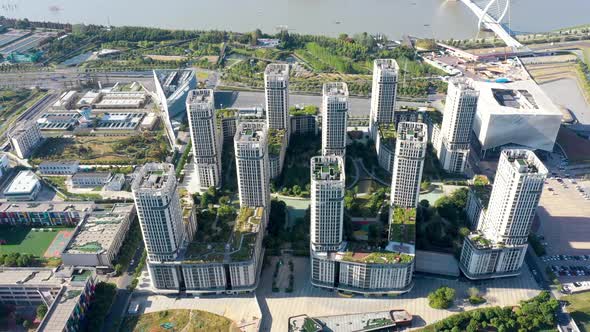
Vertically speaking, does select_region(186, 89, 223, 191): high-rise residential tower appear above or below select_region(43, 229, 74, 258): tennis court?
above

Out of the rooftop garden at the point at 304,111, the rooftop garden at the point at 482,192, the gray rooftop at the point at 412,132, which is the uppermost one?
the gray rooftop at the point at 412,132

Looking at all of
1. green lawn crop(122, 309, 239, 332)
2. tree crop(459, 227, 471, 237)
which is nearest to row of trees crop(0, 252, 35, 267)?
green lawn crop(122, 309, 239, 332)

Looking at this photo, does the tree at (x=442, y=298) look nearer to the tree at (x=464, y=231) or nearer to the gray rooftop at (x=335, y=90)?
the tree at (x=464, y=231)

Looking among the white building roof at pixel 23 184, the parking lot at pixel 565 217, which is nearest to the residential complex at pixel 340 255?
the parking lot at pixel 565 217

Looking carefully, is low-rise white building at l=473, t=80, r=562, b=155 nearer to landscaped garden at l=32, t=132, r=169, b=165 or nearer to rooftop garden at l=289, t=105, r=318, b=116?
rooftop garden at l=289, t=105, r=318, b=116

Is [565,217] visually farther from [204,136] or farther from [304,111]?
[204,136]
